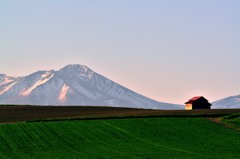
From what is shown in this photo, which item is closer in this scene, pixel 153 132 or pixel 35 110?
pixel 153 132

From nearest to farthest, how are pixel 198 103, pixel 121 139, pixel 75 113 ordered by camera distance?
pixel 121 139, pixel 75 113, pixel 198 103

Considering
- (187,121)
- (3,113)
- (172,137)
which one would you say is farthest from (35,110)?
(172,137)

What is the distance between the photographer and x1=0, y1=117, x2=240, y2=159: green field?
74.7 metres

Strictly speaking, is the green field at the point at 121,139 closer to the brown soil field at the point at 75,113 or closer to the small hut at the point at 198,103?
the brown soil field at the point at 75,113

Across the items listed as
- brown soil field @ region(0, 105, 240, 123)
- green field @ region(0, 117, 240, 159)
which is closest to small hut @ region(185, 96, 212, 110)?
brown soil field @ region(0, 105, 240, 123)

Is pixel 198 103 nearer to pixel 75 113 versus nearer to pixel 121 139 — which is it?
pixel 75 113

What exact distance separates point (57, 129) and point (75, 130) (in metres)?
2.81

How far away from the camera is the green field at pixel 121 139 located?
7471cm

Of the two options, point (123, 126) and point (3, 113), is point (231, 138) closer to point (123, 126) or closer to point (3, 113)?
point (123, 126)

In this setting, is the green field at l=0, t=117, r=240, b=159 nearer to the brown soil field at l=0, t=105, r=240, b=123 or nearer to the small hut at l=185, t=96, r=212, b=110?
the brown soil field at l=0, t=105, r=240, b=123

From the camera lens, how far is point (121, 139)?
288 ft

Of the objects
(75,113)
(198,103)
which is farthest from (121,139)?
(198,103)

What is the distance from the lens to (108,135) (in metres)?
90.5

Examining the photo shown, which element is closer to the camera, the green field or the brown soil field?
the green field
